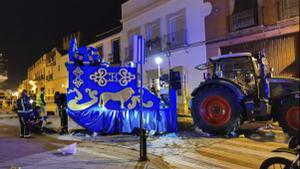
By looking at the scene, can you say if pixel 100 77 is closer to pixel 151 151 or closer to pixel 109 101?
pixel 109 101

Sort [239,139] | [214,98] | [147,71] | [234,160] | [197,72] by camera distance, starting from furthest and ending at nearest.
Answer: [147,71] < [197,72] < [214,98] < [239,139] < [234,160]

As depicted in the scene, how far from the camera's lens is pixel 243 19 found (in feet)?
44.4

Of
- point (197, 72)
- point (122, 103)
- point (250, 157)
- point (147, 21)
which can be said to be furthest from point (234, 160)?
point (147, 21)

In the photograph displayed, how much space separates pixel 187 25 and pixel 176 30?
4.10 ft

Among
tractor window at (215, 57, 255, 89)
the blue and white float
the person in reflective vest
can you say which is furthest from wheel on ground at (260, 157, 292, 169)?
the person in reflective vest

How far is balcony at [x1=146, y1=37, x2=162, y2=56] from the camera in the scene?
1958cm

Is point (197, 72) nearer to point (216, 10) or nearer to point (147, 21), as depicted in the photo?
point (216, 10)

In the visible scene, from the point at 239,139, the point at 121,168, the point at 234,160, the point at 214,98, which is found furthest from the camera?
the point at 214,98

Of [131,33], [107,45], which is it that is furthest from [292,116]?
[107,45]

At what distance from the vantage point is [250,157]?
20.0ft

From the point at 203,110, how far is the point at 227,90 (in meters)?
0.99

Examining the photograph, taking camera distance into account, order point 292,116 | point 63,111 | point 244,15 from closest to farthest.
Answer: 1. point 292,116
2. point 63,111
3. point 244,15

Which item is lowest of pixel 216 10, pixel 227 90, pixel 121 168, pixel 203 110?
pixel 121 168

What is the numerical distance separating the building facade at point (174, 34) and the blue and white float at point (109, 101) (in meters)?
5.79
